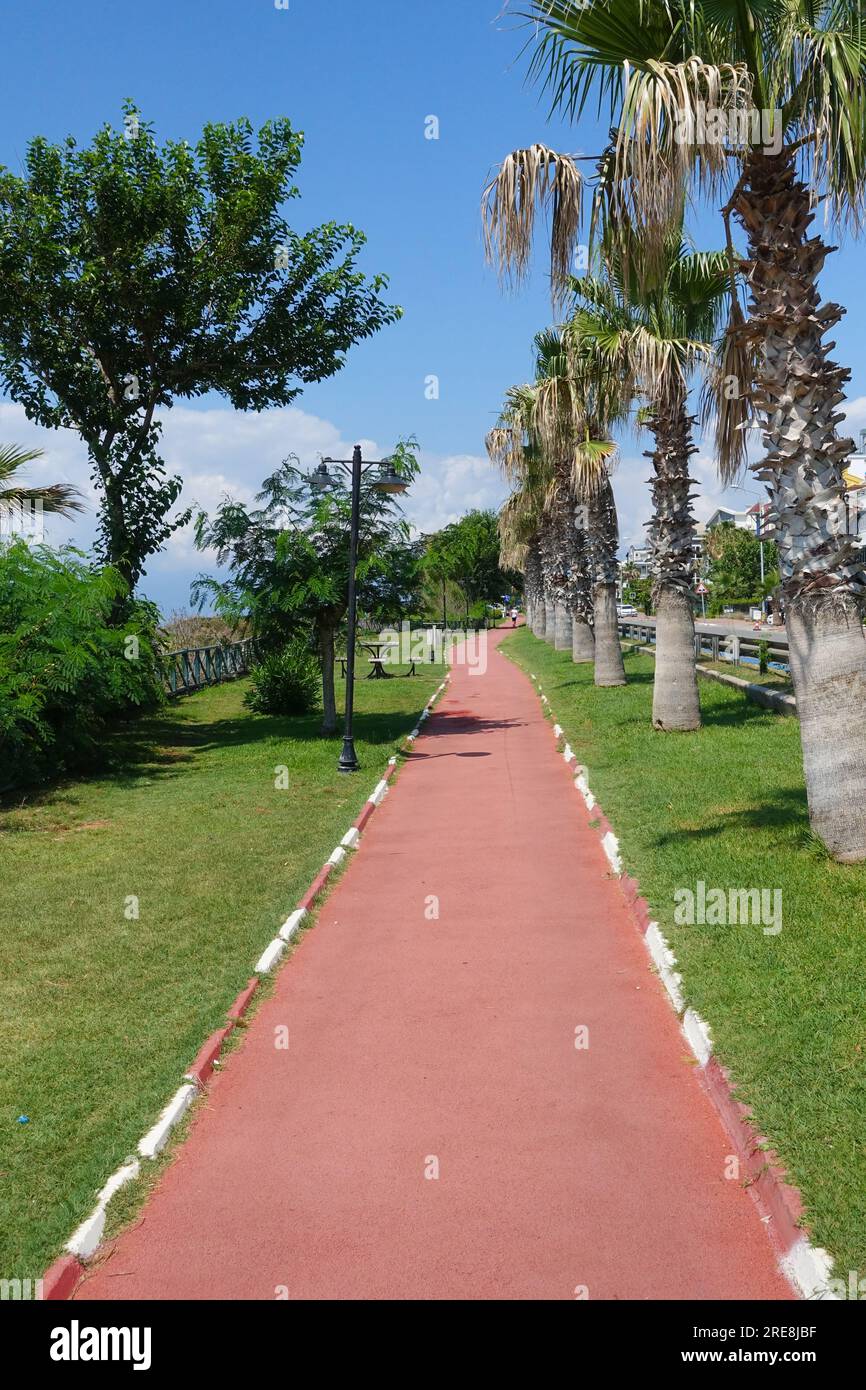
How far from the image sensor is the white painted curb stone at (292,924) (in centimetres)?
854

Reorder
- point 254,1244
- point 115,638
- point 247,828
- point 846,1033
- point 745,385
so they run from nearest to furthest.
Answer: point 254,1244 → point 846,1033 → point 745,385 → point 247,828 → point 115,638

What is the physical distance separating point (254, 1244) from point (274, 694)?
2090cm

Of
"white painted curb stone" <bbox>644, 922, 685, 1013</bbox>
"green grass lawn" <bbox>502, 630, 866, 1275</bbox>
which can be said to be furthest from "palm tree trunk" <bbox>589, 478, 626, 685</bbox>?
"white painted curb stone" <bbox>644, 922, 685, 1013</bbox>

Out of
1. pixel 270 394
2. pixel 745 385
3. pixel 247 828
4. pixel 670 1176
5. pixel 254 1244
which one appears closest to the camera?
pixel 254 1244

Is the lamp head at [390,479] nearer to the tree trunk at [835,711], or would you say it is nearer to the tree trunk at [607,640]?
the tree trunk at [607,640]

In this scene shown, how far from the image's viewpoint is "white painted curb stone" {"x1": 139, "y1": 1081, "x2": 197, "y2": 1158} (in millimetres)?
5246

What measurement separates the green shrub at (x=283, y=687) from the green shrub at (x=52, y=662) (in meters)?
7.39

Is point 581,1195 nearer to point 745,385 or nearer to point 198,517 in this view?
point 745,385

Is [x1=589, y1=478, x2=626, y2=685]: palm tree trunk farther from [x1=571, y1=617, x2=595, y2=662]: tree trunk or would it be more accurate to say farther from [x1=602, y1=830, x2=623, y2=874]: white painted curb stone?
[x1=602, y1=830, x2=623, y2=874]: white painted curb stone

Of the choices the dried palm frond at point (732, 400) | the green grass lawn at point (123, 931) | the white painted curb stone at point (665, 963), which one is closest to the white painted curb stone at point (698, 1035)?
the white painted curb stone at point (665, 963)

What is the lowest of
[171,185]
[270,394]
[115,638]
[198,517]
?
[115,638]

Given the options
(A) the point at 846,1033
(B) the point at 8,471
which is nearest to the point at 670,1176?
(A) the point at 846,1033

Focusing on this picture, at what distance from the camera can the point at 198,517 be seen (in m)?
20.0
